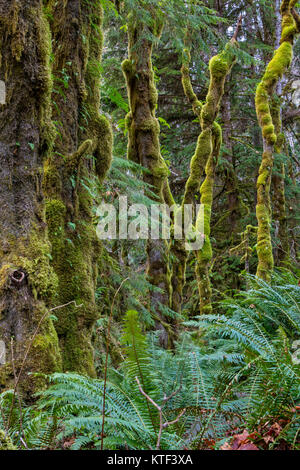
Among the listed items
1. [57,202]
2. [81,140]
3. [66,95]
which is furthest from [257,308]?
[66,95]

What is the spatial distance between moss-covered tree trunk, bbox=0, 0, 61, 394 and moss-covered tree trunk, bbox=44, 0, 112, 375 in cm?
73

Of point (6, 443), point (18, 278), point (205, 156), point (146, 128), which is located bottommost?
point (6, 443)

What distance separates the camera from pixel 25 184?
294 centimetres

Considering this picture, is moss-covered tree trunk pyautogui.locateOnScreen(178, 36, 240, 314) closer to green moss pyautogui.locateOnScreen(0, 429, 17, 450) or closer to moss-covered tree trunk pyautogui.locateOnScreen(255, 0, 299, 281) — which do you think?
moss-covered tree trunk pyautogui.locateOnScreen(255, 0, 299, 281)

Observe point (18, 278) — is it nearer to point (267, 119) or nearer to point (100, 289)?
point (100, 289)

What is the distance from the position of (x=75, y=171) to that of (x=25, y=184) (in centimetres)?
113

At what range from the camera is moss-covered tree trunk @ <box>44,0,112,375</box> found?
370 centimetres

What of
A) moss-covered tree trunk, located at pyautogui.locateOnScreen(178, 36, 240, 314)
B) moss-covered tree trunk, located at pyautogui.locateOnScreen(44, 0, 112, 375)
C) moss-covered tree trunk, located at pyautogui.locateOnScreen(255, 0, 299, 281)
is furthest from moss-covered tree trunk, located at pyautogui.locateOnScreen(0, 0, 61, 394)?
moss-covered tree trunk, located at pyautogui.locateOnScreen(178, 36, 240, 314)

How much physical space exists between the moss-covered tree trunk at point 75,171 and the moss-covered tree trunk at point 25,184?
2.38ft

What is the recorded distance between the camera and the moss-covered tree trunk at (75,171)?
3.70m

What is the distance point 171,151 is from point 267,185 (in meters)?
5.95

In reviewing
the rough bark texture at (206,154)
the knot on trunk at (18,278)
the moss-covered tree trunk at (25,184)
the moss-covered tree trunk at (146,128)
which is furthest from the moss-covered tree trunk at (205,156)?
the knot on trunk at (18,278)

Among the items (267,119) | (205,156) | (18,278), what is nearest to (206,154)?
(205,156)

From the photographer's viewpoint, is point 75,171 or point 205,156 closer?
point 75,171
